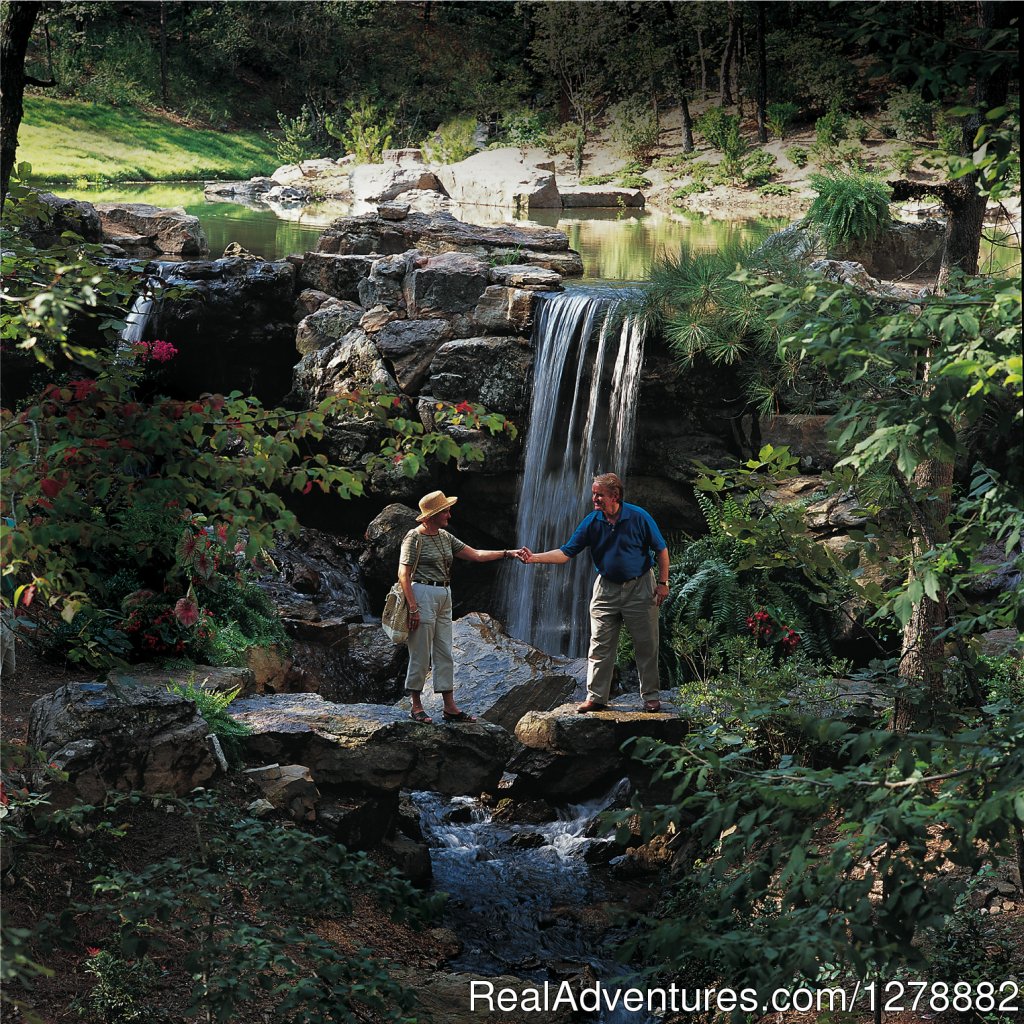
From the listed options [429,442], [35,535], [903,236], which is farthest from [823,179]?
[35,535]

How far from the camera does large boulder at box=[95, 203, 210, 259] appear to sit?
16484 millimetres

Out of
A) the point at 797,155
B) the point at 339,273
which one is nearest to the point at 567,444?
the point at 339,273

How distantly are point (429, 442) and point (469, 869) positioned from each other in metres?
3.94

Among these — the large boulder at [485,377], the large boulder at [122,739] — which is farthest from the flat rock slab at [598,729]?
the large boulder at [485,377]

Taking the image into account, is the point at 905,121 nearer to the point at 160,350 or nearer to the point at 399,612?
the point at 399,612

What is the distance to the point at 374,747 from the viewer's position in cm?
664

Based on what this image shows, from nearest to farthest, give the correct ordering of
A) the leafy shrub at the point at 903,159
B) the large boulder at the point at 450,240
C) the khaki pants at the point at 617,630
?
the khaki pants at the point at 617,630, the large boulder at the point at 450,240, the leafy shrub at the point at 903,159

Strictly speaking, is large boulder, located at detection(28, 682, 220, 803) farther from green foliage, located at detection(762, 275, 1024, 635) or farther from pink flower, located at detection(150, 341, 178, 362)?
green foliage, located at detection(762, 275, 1024, 635)

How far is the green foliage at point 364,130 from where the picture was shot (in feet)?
96.7

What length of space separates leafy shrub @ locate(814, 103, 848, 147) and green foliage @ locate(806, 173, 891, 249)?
1385cm

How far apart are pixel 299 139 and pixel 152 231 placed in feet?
52.5

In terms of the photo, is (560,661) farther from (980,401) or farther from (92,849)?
(980,401)

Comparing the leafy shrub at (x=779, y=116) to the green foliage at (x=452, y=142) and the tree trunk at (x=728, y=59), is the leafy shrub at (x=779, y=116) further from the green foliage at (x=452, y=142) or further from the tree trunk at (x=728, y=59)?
the green foliage at (x=452, y=142)

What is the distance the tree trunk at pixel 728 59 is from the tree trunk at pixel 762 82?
0.61m
